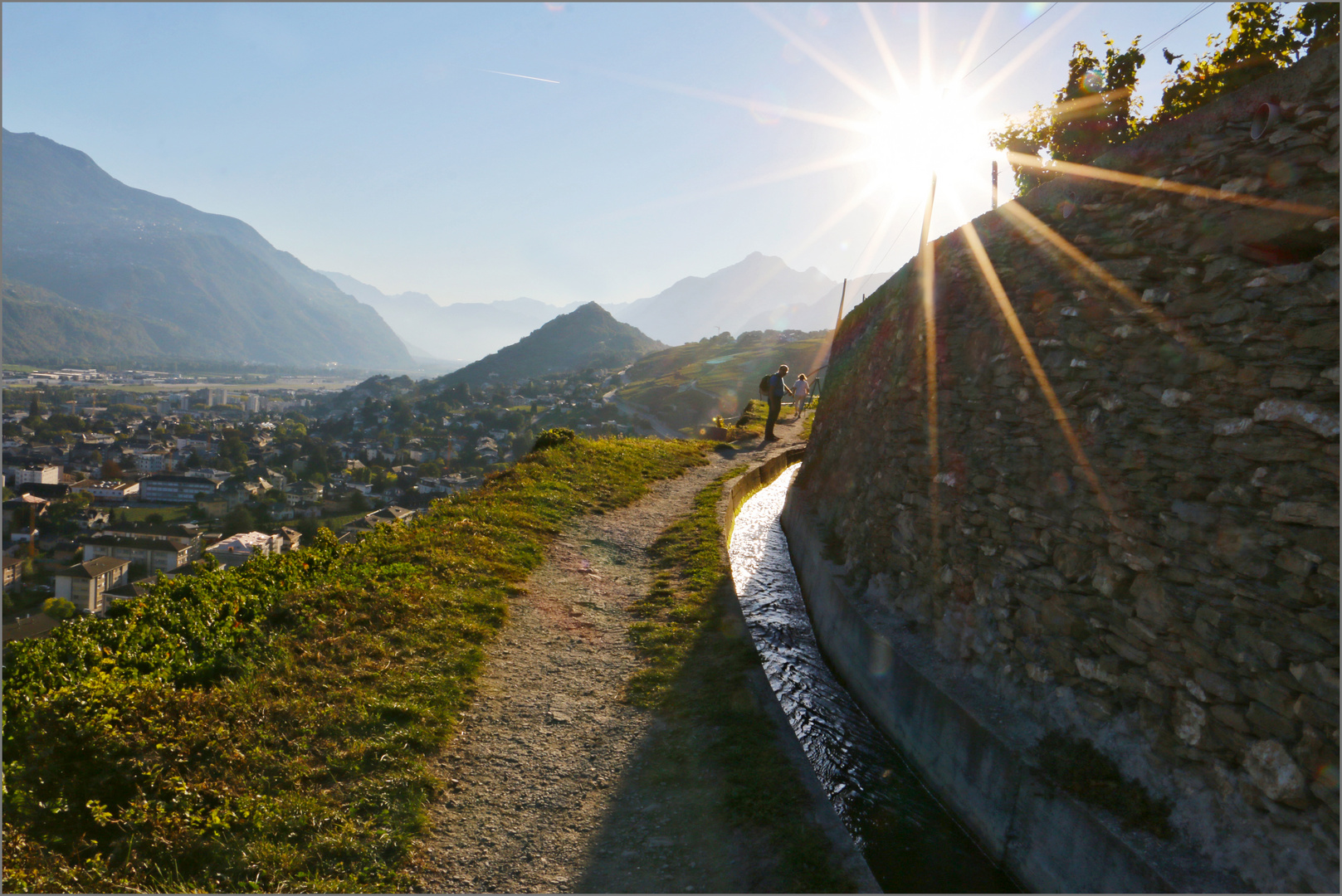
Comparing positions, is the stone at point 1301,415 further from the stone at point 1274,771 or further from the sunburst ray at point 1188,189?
the stone at point 1274,771

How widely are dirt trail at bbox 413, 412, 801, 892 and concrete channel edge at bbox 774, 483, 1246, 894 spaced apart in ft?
9.01

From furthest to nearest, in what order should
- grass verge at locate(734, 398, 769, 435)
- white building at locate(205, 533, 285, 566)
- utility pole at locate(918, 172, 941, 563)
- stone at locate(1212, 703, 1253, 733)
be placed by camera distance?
grass verge at locate(734, 398, 769, 435), white building at locate(205, 533, 285, 566), utility pole at locate(918, 172, 941, 563), stone at locate(1212, 703, 1253, 733)

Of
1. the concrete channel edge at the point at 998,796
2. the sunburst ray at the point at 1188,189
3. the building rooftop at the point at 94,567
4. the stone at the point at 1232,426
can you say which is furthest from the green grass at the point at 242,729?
the building rooftop at the point at 94,567

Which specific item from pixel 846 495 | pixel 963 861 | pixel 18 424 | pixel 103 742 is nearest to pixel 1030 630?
pixel 963 861

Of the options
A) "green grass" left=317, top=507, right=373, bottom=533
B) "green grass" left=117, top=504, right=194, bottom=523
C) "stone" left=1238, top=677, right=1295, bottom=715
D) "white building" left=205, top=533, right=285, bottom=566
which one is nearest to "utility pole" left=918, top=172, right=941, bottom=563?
"stone" left=1238, top=677, right=1295, bottom=715

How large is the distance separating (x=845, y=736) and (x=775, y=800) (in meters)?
3.26

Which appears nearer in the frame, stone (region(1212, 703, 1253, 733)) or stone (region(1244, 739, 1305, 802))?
stone (region(1244, 739, 1305, 802))

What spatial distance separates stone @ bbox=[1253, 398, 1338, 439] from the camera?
184 inches

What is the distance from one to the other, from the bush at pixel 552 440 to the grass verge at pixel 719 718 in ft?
28.5

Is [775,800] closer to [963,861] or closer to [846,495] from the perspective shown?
[963,861]

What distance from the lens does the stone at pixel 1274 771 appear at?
4.61 m

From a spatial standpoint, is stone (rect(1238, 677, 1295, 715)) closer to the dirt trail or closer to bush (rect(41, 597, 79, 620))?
the dirt trail

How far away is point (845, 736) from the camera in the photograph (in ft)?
28.8

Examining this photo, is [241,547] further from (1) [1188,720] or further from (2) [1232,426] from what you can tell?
(2) [1232,426]
